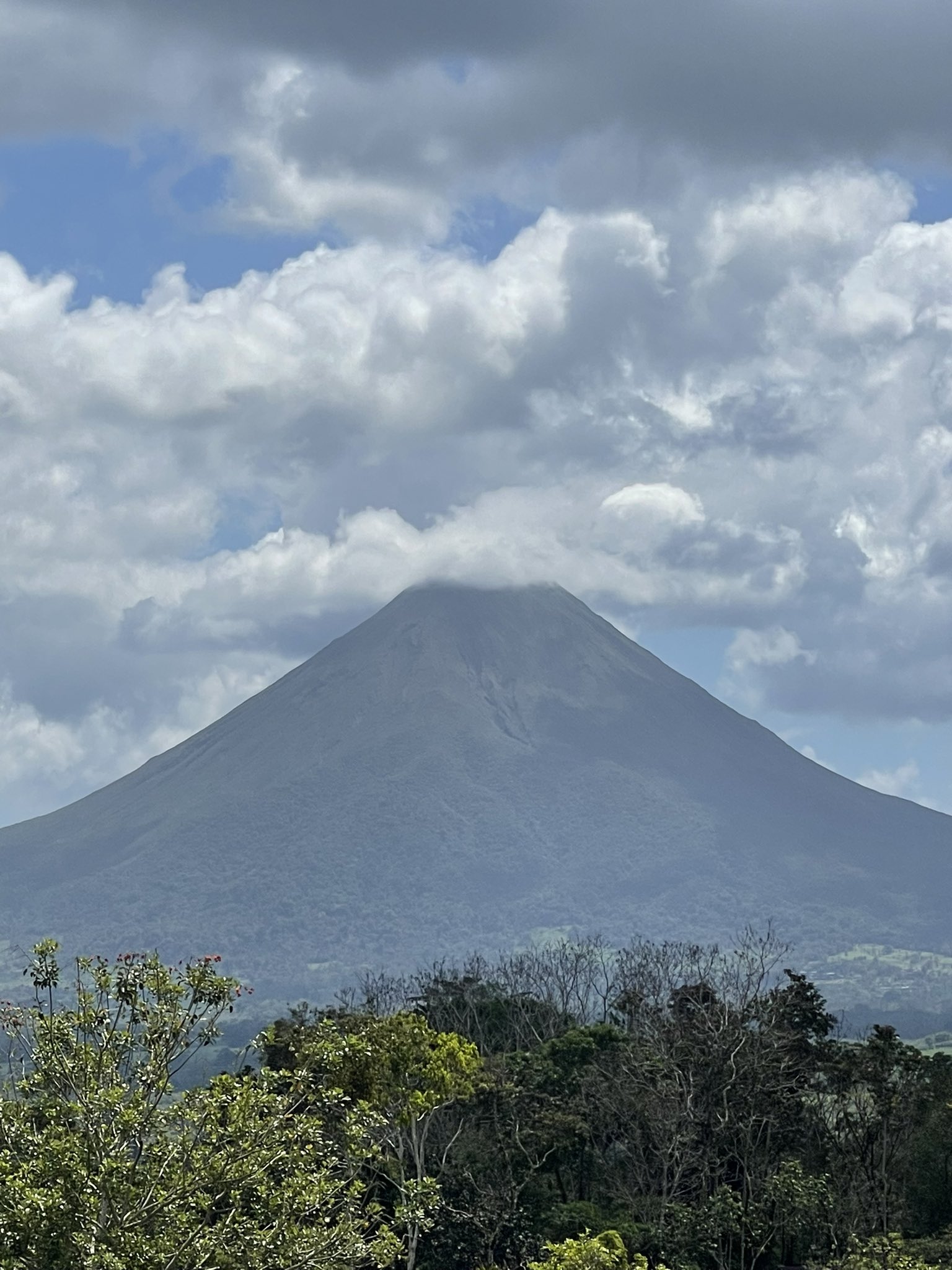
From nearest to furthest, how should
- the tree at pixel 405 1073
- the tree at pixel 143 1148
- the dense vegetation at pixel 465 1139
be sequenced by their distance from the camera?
the tree at pixel 143 1148, the dense vegetation at pixel 465 1139, the tree at pixel 405 1073

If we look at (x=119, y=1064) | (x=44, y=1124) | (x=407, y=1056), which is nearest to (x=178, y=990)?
(x=119, y=1064)

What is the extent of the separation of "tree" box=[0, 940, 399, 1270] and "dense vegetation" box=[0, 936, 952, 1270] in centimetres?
4

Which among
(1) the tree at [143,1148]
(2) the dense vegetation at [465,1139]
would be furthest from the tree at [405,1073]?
(1) the tree at [143,1148]

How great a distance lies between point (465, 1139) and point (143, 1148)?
85.0 feet

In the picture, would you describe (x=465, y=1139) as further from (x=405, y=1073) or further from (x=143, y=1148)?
(x=143, y=1148)

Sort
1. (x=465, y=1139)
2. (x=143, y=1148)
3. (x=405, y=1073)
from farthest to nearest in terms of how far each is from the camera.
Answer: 1. (x=465, y=1139)
2. (x=405, y=1073)
3. (x=143, y=1148)

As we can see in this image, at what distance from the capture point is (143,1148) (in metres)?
21.6

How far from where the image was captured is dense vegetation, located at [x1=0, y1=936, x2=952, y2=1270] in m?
21.4

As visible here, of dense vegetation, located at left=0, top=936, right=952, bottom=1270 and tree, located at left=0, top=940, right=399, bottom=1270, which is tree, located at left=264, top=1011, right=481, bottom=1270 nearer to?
dense vegetation, located at left=0, top=936, right=952, bottom=1270

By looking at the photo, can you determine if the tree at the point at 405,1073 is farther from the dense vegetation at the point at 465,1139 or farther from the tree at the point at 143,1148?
the tree at the point at 143,1148

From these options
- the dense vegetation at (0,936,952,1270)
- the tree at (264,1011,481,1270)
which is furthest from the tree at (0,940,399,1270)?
the tree at (264,1011,481,1270)

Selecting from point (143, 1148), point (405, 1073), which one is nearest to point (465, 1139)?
point (405, 1073)

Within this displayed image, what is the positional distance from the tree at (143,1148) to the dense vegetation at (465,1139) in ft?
0.14

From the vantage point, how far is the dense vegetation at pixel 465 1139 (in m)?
21.4
